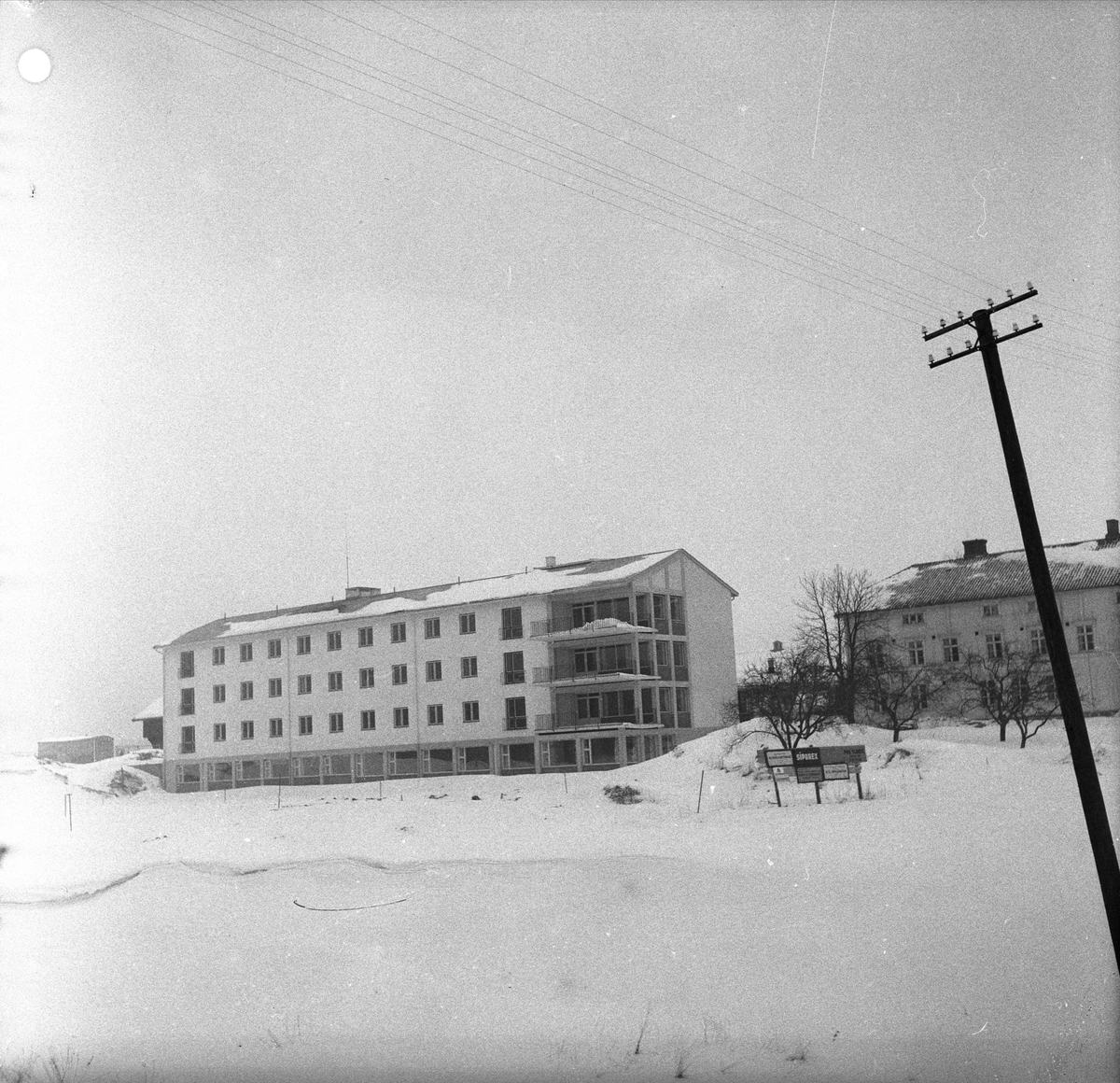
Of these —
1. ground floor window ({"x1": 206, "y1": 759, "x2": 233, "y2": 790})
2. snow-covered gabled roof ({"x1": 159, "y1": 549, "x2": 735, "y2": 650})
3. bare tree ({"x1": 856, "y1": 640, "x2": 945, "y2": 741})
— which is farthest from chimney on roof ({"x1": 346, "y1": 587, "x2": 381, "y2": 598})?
bare tree ({"x1": 856, "y1": 640, "x2": 945, "y2": 741})

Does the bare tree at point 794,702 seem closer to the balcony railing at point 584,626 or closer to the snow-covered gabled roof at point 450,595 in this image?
the balcony railing at point 584,626

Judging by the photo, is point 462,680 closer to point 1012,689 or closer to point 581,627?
point 581,627

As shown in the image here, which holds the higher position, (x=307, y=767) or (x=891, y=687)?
(x=891, y=687)

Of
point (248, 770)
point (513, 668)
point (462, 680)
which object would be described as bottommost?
point (248, 770)

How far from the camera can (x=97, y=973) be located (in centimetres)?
1525

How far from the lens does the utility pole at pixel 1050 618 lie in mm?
12117

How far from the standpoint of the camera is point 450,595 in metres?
50.8

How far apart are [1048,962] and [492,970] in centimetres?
782

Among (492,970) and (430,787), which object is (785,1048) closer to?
(492,970)

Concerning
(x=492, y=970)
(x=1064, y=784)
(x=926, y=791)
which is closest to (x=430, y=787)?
(x=926, y=791)

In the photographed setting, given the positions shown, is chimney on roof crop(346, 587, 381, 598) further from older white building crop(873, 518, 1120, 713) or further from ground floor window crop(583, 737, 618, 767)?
older white building crop(873, 518, 1120, 713)

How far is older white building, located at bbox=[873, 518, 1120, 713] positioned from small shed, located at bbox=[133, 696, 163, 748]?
1349 inches

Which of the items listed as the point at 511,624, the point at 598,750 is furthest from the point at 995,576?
the point at 511,624

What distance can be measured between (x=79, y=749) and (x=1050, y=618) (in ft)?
124
